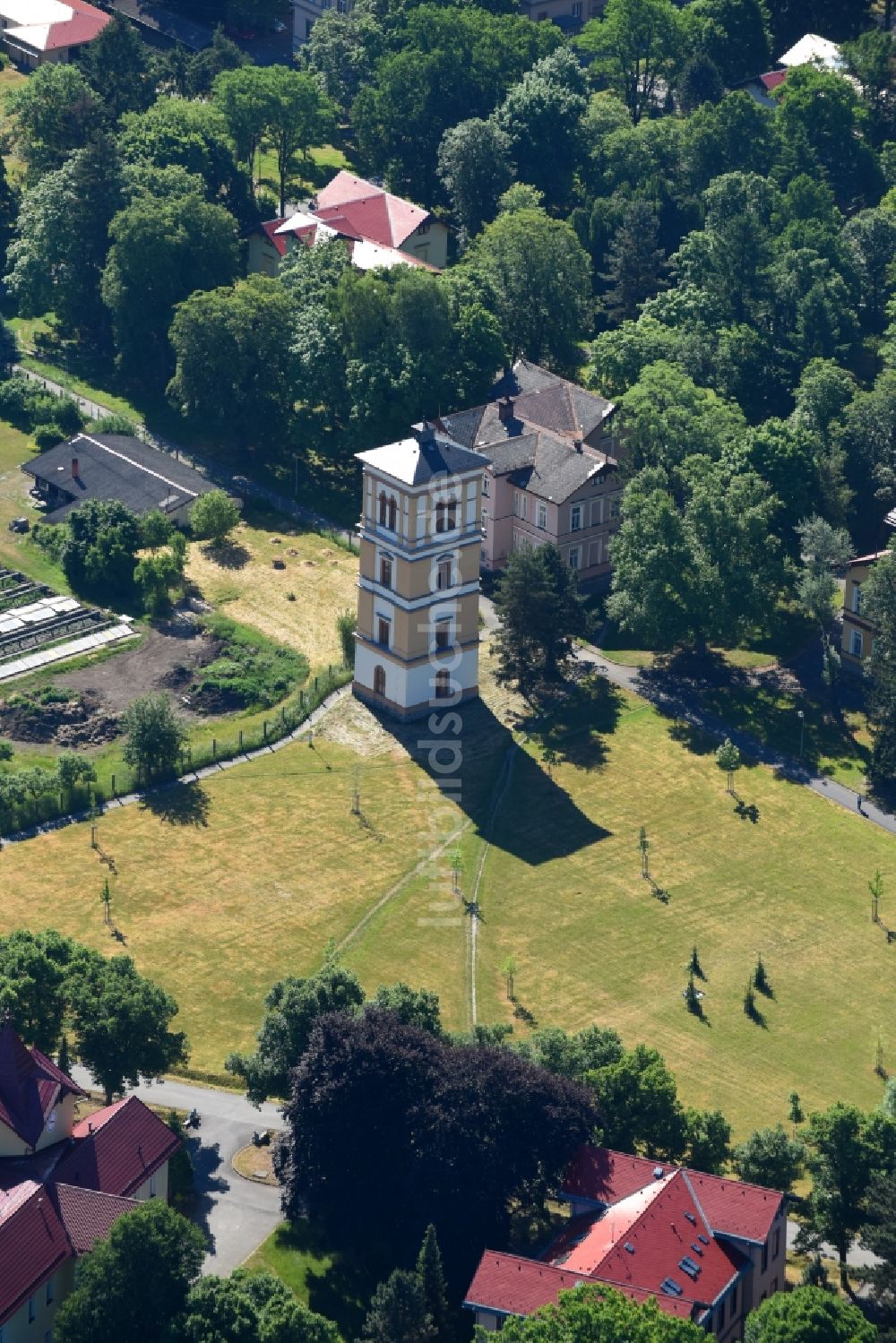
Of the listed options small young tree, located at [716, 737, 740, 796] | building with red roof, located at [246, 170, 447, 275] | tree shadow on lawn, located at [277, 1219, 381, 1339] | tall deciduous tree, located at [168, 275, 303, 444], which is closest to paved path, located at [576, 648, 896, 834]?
small young tree, located at [716, 737, 740, 796]

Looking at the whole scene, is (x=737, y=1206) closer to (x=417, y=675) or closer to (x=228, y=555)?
(x=417, y=675)

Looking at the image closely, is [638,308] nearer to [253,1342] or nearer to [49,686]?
[49,686]

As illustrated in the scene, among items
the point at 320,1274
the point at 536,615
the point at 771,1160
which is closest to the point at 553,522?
the point at 536,615

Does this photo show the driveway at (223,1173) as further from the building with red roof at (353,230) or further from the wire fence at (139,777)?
the building with red roof at (353,230)

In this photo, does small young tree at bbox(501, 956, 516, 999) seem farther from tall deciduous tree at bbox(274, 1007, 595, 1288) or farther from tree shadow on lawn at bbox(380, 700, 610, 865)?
tall deciduous tree at bbox(274, 1007, 595, 1288)

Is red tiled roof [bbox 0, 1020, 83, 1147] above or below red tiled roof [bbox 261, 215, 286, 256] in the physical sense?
below

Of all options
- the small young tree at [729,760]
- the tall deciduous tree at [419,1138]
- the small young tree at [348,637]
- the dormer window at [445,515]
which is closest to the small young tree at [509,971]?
the tall deciduous tree at [419,1138]
